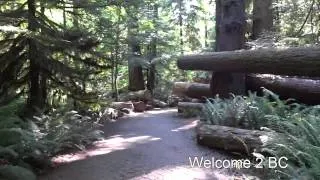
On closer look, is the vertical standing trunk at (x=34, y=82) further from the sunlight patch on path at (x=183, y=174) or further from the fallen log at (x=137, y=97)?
the fallen log at (x=137, y=97)

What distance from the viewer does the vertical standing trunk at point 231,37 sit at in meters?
11.7

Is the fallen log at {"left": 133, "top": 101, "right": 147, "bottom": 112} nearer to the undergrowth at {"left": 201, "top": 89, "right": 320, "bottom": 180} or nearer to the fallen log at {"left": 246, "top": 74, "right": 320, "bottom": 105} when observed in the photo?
the fallen log at {"left": 246, "top": 74, "right": 320, "bottom": 105}

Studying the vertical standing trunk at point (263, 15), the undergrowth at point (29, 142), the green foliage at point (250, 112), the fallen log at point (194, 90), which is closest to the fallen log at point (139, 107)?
the fallen log at point (194, 90)

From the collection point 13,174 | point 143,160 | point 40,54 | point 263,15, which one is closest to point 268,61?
point 143,160

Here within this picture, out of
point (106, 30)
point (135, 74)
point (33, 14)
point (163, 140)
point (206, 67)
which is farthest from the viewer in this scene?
point (135, 74)

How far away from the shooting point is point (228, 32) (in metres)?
12.1

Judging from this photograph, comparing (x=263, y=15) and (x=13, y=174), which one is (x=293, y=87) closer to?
(x=263, y=15)

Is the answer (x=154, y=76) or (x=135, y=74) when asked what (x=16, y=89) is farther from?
(x=154, y=76)

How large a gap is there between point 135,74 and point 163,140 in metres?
15.0

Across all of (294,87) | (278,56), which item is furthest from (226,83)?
(278,56)

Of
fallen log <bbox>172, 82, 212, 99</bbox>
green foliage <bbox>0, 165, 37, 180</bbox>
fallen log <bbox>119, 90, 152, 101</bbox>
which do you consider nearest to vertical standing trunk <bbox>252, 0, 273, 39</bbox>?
fallen log <bbox>172, 82, 212, 99</bbox>

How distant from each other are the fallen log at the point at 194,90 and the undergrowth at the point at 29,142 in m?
7.90

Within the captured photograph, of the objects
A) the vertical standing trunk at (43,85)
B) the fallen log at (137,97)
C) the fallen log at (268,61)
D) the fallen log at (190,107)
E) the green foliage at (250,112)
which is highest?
the fallen log at (268,61)

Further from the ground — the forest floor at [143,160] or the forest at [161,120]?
the forest at [161,120]
